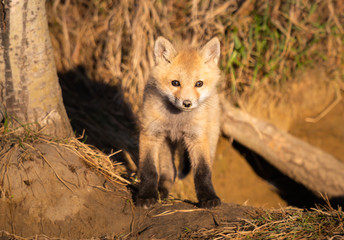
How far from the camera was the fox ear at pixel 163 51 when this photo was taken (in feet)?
9.47

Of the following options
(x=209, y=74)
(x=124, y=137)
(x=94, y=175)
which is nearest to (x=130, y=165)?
(x=124, y=137)

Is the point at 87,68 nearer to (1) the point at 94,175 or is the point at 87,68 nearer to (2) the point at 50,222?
(1) the point at 94,175

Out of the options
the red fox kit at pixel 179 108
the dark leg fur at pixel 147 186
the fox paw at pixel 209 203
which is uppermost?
the red fox kit at pixel 179 108

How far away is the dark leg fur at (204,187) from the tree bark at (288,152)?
2.18 metres

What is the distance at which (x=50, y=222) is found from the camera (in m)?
2.25

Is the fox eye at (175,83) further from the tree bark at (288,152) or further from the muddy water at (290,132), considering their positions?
the muddy water at (290,132)

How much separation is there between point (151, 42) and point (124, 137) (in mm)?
1365

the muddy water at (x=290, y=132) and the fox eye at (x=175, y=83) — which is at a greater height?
the fox eye at (x=175, y=83)

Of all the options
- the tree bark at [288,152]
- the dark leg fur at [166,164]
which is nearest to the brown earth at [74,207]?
the dark leg fur at [166,164]

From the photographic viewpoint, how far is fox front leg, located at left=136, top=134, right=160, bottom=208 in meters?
2.56

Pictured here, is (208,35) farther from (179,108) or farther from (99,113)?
(179,108)

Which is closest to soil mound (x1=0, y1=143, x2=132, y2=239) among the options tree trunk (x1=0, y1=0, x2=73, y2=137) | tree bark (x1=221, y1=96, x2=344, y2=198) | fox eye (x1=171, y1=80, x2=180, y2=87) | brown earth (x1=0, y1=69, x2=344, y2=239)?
brown earth (x1=0, y1=69, x2=344, y2=239)

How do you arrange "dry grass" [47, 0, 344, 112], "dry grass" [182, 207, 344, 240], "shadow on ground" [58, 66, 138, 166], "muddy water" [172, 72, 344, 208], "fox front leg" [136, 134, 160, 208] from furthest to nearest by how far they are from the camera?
"muddy water" [172, 72, 344, 208], "dry grass" [47, 0, 344, 112], "shadow on ground" [58, 66, 138, 166], "fox front leg" [136, 134, 160, 208], "dry grass" [182, 207, 344, 240]

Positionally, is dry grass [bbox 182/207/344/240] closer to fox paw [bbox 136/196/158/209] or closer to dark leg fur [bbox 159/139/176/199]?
fox paw [bbox 136/196/158/209]
